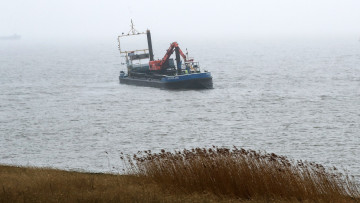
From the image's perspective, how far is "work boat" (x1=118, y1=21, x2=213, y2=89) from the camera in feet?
211

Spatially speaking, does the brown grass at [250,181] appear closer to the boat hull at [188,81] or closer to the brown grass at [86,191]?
the brown grass at [86,191]

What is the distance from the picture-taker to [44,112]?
166 ft

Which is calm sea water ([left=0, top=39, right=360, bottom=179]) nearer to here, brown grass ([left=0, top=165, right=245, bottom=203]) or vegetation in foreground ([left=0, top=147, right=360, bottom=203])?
brown grass ([left=0, top=165, right=245, bottom=203])

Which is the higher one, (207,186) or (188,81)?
(207,186)

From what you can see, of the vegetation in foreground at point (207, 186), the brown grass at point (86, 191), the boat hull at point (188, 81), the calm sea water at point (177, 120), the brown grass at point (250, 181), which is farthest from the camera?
the boat hull at point (188, 81)

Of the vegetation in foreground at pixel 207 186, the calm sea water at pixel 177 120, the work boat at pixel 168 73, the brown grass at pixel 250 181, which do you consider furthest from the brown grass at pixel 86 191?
the work boat at pixel 168 73

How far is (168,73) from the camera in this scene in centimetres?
7094

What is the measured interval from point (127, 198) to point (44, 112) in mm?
38818

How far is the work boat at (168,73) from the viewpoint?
211 ft

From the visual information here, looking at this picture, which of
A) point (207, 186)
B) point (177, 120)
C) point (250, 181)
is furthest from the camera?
point (177, 120)

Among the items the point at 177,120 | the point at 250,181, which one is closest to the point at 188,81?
the point at 177,120

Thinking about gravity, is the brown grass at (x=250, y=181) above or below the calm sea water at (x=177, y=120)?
above

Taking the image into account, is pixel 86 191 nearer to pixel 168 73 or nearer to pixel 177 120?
pixel 177 120

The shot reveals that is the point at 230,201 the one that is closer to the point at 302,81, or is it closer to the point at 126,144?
the point at 126,144
